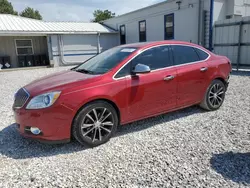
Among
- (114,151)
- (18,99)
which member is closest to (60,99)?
(18,99)

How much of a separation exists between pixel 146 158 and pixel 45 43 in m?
18.4

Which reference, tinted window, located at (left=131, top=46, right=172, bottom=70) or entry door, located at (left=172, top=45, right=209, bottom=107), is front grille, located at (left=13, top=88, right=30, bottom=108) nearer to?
tinted window, located at (left=131, top=46, right=172, bottom=70)

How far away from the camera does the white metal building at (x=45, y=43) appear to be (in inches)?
669

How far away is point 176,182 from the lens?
99.0 inches

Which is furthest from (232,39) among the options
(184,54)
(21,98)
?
(21,98)

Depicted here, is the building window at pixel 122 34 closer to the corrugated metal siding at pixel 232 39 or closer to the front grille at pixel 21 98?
the corrugated metal siding at pixel 232 39

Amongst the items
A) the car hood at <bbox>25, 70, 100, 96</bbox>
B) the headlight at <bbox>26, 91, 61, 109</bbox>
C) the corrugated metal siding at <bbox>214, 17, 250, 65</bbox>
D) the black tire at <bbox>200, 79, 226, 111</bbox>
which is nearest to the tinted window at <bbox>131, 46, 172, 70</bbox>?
the car hood at <bbox>25, 70, 100, 96</bbox>

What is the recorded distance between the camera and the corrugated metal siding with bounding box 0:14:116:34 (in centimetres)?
1614

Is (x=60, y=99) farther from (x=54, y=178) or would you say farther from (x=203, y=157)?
(x=203, y=157)

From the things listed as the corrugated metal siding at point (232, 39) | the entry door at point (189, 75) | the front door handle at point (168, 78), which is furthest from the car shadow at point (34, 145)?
the corrugated metal siding at point (232, 39)

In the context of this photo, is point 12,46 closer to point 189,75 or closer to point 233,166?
point 189,75

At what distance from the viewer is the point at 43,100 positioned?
3.17 m

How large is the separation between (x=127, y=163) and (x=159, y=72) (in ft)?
5.95

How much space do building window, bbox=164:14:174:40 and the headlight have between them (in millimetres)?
12908
